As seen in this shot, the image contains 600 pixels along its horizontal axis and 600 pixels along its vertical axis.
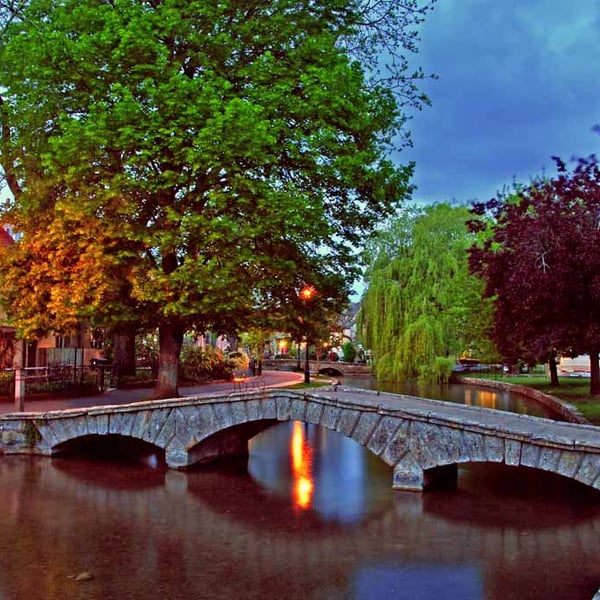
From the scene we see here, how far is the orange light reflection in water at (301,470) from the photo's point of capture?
14.7m

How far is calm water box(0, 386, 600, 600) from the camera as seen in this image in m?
9.57

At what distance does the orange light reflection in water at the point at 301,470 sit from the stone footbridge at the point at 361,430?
1.38 meters

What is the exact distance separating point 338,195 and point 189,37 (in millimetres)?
6289

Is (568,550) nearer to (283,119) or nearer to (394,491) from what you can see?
(394,491)

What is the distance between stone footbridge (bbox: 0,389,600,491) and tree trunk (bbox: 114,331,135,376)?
1304 cm

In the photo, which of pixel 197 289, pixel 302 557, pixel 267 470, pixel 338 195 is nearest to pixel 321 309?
pixel 338 195

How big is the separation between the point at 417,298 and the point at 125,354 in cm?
2039

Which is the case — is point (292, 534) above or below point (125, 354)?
below

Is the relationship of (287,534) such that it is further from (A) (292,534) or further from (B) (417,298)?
(B) (417,298)

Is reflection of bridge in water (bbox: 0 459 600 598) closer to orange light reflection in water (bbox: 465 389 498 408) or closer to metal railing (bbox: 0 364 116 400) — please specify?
metal railing (bbox: 0 364 116 400)

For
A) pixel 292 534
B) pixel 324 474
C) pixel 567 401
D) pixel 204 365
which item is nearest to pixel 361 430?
pixel 324 474

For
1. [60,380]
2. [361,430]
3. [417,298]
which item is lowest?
[361,430]

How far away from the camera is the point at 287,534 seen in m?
12.1

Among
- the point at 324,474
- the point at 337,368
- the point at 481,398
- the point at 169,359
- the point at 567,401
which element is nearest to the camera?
the point at 324,474
